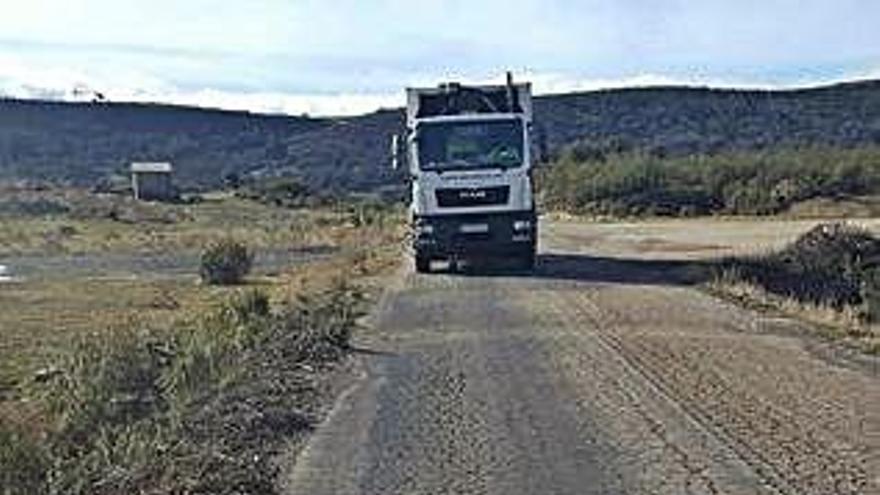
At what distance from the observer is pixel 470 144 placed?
39.2 metres

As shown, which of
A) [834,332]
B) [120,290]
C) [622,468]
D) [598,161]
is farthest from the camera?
[598,161]

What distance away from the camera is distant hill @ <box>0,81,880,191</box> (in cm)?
14450

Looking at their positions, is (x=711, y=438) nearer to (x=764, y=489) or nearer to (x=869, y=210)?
(x=764, y=489)

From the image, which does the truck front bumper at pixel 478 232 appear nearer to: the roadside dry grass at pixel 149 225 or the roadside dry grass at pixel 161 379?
the roadside dry grass at pixel 161 379

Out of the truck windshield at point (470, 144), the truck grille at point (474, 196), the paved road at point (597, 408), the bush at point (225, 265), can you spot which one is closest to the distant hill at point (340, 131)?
the bush at point (225, 265)

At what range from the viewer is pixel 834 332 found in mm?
25969

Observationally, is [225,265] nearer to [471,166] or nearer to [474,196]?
[474,196]

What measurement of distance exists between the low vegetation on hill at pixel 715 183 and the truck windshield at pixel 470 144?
54.6 m

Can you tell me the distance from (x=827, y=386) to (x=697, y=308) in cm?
1075

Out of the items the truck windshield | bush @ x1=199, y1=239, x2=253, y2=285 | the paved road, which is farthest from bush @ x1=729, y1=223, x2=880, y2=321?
bush @ x1=199, y1=239, x2=253, y2=285

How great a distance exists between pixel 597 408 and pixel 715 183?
279ft

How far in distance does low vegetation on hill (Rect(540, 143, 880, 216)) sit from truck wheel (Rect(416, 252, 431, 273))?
170ft

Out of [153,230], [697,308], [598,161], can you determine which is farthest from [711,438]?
[598,161]

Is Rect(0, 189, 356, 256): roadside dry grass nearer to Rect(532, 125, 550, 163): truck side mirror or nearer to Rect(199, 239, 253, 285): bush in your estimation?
Rect(199, 239, 253, 285): bush
